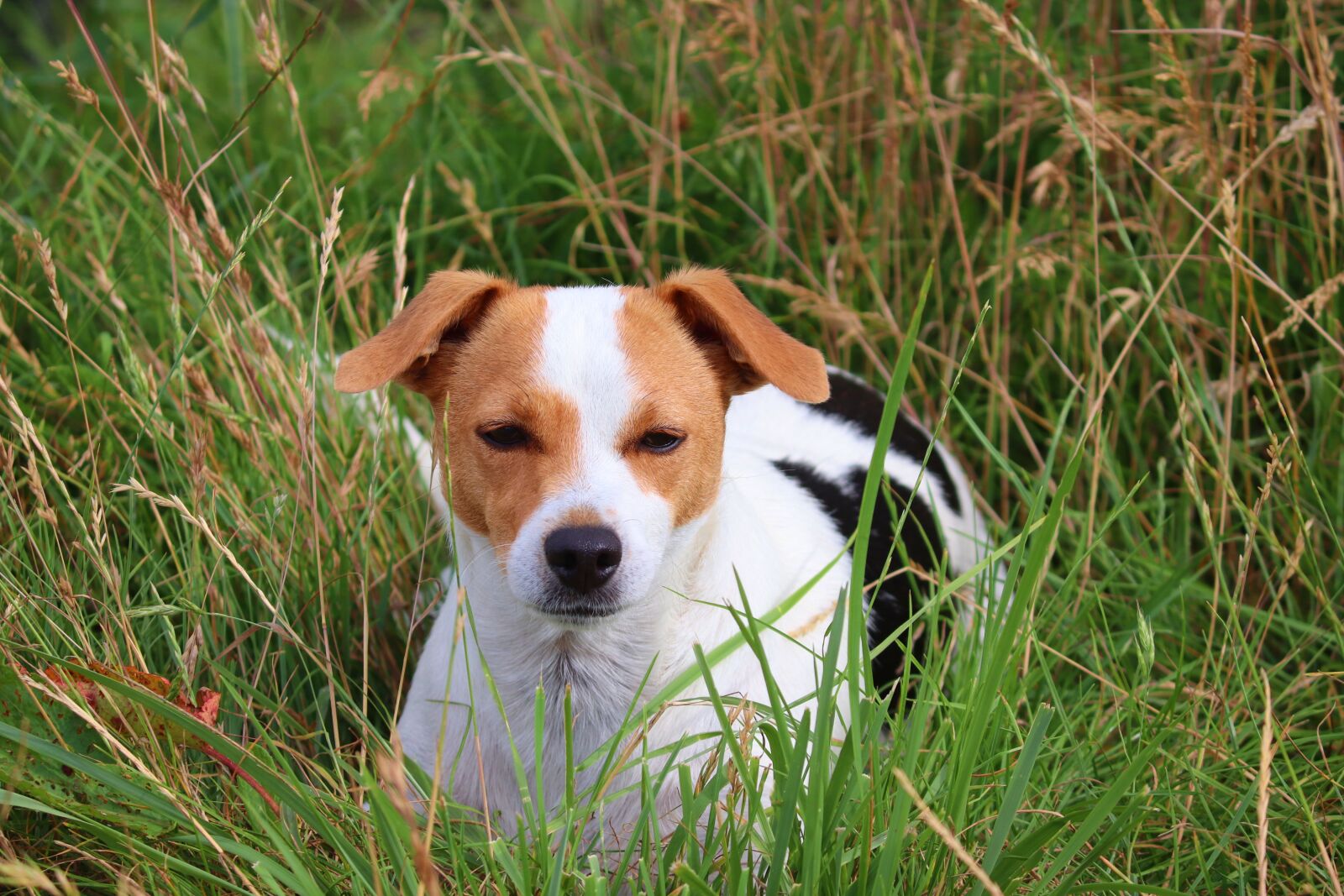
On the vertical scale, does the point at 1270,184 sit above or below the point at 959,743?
above

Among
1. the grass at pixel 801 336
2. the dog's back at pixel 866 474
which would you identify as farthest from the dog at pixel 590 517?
the dog's back at pixel 866 474

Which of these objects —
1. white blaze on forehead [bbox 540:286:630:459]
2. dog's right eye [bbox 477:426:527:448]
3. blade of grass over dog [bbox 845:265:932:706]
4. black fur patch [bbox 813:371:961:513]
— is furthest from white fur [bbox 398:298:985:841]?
black fur patch [bbox 813:371:961:513]

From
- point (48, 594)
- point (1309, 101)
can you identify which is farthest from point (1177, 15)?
point (48, 594)

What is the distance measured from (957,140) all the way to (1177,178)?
67 cm

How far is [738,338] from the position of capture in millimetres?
2361

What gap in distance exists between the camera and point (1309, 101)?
11.9ft

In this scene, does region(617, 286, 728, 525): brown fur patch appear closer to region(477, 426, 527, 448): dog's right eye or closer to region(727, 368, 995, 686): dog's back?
region(477, 426, 527, 448): dog's right eye

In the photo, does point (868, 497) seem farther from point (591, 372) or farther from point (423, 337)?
point (423, 337)

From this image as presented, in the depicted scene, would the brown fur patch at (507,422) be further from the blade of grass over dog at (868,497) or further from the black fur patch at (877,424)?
the black fur patch at (877,424)

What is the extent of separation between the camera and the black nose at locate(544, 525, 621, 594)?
6.86ft

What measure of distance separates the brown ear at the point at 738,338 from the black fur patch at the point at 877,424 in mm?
900

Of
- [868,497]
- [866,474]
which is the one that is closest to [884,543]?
[866,474]

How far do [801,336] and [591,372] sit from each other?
174 centimetres

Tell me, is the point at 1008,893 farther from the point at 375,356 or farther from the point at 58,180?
the point at 58,180
